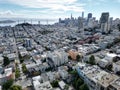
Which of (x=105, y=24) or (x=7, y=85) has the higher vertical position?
(x=105, y=24)

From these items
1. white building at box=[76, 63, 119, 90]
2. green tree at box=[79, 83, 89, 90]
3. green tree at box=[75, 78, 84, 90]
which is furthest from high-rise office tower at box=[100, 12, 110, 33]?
green tree at box=[79, 83, 89, 90]

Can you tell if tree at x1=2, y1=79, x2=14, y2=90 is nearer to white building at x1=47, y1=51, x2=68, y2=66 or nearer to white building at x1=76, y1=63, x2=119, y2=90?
white building at x1=47, y1=51, x2=68, y2=66

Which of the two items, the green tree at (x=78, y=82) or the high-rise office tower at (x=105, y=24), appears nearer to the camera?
the green tree at (x=78, y=82)

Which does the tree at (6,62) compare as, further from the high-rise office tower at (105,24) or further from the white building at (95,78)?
the high-rise office tower at (105,24)

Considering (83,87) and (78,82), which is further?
(78,82)

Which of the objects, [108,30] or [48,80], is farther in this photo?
[108,30]

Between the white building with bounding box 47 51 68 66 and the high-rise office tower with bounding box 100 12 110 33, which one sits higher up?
the high-rise office tower with bounding box 100 12 110 33

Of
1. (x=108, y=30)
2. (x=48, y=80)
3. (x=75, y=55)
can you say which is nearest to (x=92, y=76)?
(x=48, y=80)

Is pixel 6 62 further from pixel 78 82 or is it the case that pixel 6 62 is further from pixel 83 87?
pixel 83 87

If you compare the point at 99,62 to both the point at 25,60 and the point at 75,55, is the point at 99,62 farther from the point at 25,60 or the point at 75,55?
the point at 25,60

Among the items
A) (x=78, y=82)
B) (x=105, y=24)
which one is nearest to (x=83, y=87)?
(x=78, y=82)

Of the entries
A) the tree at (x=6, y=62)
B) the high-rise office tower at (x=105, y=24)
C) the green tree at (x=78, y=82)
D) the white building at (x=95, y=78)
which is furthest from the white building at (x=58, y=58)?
the high-rise office tower at (x=105, y=24)
